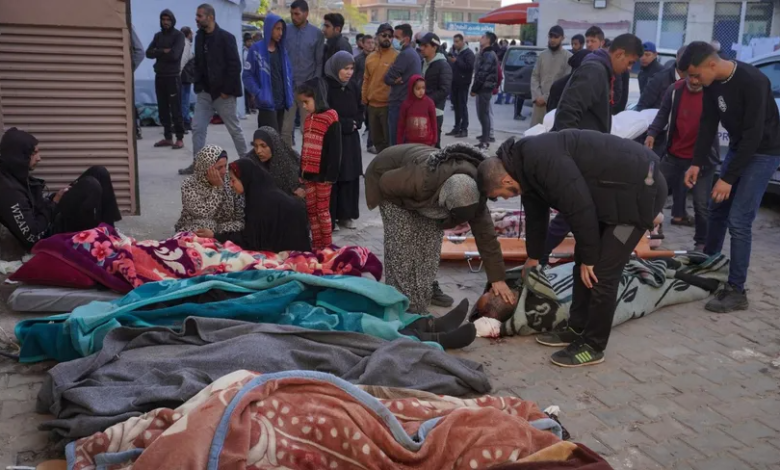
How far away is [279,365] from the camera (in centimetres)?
403

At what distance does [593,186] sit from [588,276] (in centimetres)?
50

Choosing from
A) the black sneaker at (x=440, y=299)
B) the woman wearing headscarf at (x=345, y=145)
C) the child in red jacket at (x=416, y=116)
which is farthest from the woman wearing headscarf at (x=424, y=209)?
the child in red jacket at (x=416, y=116)

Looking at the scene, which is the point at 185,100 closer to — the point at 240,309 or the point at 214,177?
the point at 214,177

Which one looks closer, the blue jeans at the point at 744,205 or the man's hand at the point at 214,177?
the blue jeans at the point at 744,205

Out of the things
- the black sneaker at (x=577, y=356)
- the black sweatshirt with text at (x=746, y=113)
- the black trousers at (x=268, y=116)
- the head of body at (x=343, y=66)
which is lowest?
the black sneaker at (x=577, y=356)

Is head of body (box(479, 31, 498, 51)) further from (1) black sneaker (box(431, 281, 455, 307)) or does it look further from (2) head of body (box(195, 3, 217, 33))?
(1) black sneaker (box(431, 281, 455, 307))

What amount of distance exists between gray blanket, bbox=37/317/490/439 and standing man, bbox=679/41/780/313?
2.31 meters

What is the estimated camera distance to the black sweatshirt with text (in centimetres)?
520

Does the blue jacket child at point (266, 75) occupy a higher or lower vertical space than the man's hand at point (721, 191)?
higher

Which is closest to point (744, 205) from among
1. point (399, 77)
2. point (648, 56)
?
point (648, 56)

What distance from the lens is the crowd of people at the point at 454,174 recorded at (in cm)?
434

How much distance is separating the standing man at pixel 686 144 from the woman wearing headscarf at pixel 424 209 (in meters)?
2.73

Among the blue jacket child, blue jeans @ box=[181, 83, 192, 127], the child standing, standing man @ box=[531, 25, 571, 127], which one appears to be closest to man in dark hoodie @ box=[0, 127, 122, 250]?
the child standing

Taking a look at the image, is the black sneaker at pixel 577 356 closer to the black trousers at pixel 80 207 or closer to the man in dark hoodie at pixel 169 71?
the black trousers at pixel 80 207
